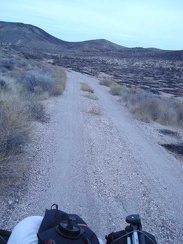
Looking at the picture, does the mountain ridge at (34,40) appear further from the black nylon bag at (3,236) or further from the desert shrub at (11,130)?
the black nylon bag at (3,236)

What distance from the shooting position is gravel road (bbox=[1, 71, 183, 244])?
177 inches

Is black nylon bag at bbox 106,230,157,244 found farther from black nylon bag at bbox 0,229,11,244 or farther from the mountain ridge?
the mountain ridge

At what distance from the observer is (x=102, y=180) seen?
5840 mm

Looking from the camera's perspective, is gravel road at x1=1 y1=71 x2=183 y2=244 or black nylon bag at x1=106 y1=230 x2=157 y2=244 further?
gravel road at x1=1 y1=71 x2=183 y2=244

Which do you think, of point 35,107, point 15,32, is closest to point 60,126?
point 35,107

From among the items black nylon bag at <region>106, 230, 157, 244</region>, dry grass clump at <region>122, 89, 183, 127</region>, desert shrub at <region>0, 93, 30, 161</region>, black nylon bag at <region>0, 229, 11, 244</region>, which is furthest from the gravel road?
dry grass clump at <region>122, 89, 183, 127</region>

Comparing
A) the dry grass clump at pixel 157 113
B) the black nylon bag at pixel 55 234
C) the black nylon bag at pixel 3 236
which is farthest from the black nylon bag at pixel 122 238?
the dry grass clump at pixel 157 113

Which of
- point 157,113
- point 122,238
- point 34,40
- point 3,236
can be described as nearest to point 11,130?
point 3,236

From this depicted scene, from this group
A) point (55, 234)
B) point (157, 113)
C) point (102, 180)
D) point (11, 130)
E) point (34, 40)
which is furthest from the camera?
point (34, 40)

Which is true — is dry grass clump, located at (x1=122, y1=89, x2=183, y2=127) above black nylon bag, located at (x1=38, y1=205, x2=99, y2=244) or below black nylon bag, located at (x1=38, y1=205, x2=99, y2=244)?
below

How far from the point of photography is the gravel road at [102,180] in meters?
4.50

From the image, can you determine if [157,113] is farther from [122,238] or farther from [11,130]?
[122,238]

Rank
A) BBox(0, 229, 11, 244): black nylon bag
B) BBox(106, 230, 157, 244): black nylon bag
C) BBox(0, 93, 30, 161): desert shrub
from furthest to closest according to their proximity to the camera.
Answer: BBox(0, 93, 30, 161): desert shrub
BBox(0, 229, 11, 244): black nylon bag
BBox(106, 230, 157, 244): black nylon bag

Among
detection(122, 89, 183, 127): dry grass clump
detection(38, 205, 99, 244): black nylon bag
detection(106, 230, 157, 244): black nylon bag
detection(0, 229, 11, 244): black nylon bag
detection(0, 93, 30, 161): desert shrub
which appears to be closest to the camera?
detection(38, 205, 99, 244): black nylon bag
